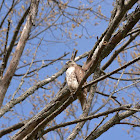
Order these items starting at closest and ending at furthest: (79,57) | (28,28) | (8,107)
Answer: (8,107), (28,28), (79,57)

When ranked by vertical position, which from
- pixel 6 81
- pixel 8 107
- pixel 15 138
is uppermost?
pixel 6 81

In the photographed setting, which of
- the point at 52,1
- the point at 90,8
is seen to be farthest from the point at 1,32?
the point at 90,8

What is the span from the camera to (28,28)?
362cm

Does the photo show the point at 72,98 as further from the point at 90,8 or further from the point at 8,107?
the point at 90,8

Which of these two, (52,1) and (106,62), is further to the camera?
(52,1)

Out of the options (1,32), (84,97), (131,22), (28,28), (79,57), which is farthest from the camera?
(1,32)

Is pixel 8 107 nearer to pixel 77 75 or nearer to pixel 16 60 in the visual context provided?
pixel 16 60

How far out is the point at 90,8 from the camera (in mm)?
5242

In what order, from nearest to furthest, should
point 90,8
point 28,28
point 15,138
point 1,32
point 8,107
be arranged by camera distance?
1. point 15,138
2. point 8,107
3. point 28,28
4. point 90,8
5. point 1,32

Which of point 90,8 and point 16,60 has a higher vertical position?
point 90,8

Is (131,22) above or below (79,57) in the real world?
below

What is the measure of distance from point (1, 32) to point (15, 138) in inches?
177

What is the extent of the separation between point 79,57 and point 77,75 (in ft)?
3.60

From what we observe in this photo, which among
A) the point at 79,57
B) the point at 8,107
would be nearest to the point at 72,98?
the point at 8,107
